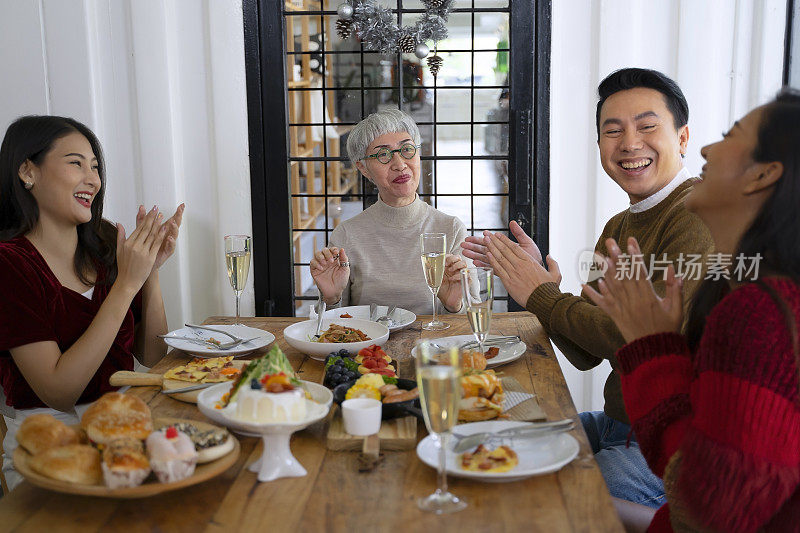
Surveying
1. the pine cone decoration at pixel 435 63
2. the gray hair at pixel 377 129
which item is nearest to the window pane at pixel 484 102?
the pine cone decoration at pixel 435 63

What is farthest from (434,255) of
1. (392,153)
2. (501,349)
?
(392,153)

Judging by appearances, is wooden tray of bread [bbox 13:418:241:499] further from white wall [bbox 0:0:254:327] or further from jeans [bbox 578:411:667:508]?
white wall [bbox 0:0:254:327]

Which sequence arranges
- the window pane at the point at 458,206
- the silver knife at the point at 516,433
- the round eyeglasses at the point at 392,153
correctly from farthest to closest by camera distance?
the window pane at the point at 458,206 < the round eyeglasses at the point at 392,153 < the silver knife at the point at 516,433

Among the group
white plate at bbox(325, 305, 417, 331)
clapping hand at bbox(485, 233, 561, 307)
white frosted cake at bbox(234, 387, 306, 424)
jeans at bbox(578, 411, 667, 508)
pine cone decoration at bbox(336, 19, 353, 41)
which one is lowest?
jeans at bbox(578, 411, 667, 508)

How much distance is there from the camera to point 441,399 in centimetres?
115

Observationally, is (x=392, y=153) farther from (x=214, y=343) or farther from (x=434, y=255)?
(x=214, y=343)

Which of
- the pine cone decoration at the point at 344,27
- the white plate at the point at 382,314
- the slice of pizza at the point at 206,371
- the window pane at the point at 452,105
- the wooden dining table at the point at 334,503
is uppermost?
the pine cone decoration at the point at 344,27

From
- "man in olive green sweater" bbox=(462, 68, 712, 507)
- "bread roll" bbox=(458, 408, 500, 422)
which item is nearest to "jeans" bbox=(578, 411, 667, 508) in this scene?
"man in olive green sweater" bbox=(462, 68, 712, 507)

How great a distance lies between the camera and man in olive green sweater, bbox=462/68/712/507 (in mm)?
2055

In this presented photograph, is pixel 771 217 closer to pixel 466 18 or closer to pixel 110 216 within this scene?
pixel 466 18

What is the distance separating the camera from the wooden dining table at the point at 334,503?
115 cm

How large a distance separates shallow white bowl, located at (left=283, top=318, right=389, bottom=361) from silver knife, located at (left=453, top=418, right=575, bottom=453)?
607 millimetres

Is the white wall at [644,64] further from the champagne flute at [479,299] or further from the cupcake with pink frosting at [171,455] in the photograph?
the cupcake with pink frosting at [171,455]

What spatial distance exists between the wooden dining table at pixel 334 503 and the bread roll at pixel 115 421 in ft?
0.33
